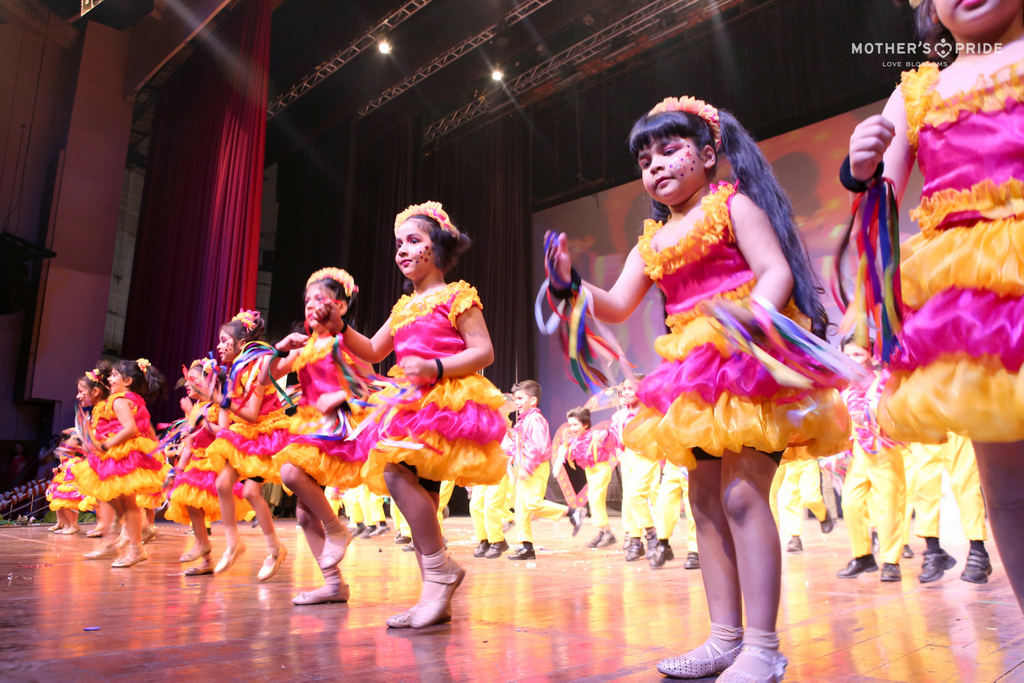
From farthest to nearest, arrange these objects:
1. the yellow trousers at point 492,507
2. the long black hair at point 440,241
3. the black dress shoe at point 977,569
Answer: the yellow trousers at point 492,507
the black dress shoe at point 977,569
the long black hair at point 440,241

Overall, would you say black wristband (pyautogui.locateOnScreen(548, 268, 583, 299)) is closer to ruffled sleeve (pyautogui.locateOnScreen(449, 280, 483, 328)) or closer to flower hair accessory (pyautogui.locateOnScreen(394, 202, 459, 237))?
ruffled sleeve (pyautogui.locateOnScreen(449, 280, 483, 328))

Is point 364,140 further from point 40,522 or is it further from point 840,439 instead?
point 840,439

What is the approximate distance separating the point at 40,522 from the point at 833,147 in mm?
11587

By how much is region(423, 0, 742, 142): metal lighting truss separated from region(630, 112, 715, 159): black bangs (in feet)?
26.9

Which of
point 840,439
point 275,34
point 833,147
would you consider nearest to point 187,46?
point 275,34

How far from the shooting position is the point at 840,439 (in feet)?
5.21

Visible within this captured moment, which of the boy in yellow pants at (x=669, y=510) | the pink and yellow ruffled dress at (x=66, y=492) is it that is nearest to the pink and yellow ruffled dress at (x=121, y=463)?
the pink and yellow ruffled dress at (x=66, y=492)

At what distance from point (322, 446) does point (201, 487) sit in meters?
1.84

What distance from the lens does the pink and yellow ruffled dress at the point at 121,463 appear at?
4.94 metres

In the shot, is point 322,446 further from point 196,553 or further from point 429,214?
point 196,553

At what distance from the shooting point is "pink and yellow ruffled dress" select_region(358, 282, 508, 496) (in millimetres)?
2383

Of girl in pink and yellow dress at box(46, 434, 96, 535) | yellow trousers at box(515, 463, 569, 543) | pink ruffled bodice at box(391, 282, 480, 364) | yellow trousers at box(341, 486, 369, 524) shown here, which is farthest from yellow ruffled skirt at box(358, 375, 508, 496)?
girl in pink and yellow dress at box(46, 434, 96, 535)

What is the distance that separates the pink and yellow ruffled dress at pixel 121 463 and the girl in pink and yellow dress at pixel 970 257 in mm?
5025

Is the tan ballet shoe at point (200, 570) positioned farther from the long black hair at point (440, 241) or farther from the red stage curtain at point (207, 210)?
the red stage curtain at point (207, 210)
